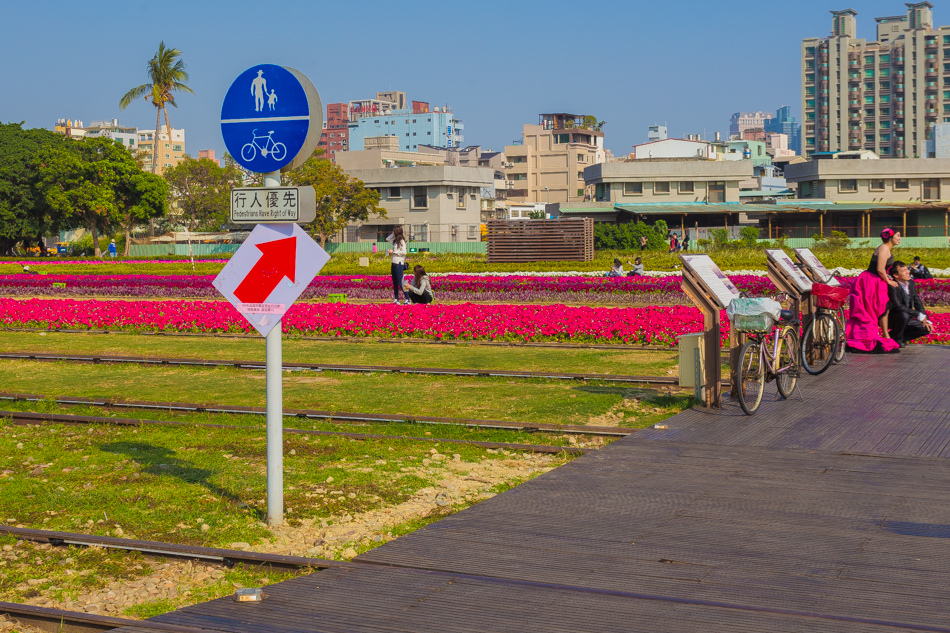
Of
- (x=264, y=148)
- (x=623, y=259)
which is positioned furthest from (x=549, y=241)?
(x=264, y=148)

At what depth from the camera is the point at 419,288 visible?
69.4 ft

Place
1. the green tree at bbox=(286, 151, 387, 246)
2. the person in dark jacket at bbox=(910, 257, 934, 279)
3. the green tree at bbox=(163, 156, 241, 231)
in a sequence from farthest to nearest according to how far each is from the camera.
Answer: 1. the green tree at bbox=(163, 156, 241, 231)
2. the green tree at bbox=(286, 151, 387, 246)
3. the person in dark jacket at bbox=(910, 257, 934, 279)

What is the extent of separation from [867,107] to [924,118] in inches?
421

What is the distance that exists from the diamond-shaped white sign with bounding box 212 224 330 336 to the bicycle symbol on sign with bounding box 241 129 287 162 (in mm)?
460

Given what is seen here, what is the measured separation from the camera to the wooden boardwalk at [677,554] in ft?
15.0

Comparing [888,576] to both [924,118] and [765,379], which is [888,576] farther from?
[924,118]

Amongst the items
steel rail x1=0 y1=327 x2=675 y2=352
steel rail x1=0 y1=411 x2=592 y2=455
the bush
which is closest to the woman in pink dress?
steel rail x1=0 y1=327 x2=675 y2=352

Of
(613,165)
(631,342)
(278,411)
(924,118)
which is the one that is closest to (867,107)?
(924,118)

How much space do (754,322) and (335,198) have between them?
192 ft

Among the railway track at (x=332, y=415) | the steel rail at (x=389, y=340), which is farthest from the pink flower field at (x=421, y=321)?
the railway track at (x=332, y=415)

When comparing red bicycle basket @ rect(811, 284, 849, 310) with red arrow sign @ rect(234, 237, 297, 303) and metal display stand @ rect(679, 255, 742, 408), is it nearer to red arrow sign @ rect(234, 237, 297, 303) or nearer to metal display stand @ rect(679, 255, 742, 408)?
metal display stand @ rect(679, 255, 742, 408)

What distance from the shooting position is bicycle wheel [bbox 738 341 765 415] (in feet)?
32.2

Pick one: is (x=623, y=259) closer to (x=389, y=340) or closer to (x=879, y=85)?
(x=389, y=340)

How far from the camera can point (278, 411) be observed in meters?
6.37
